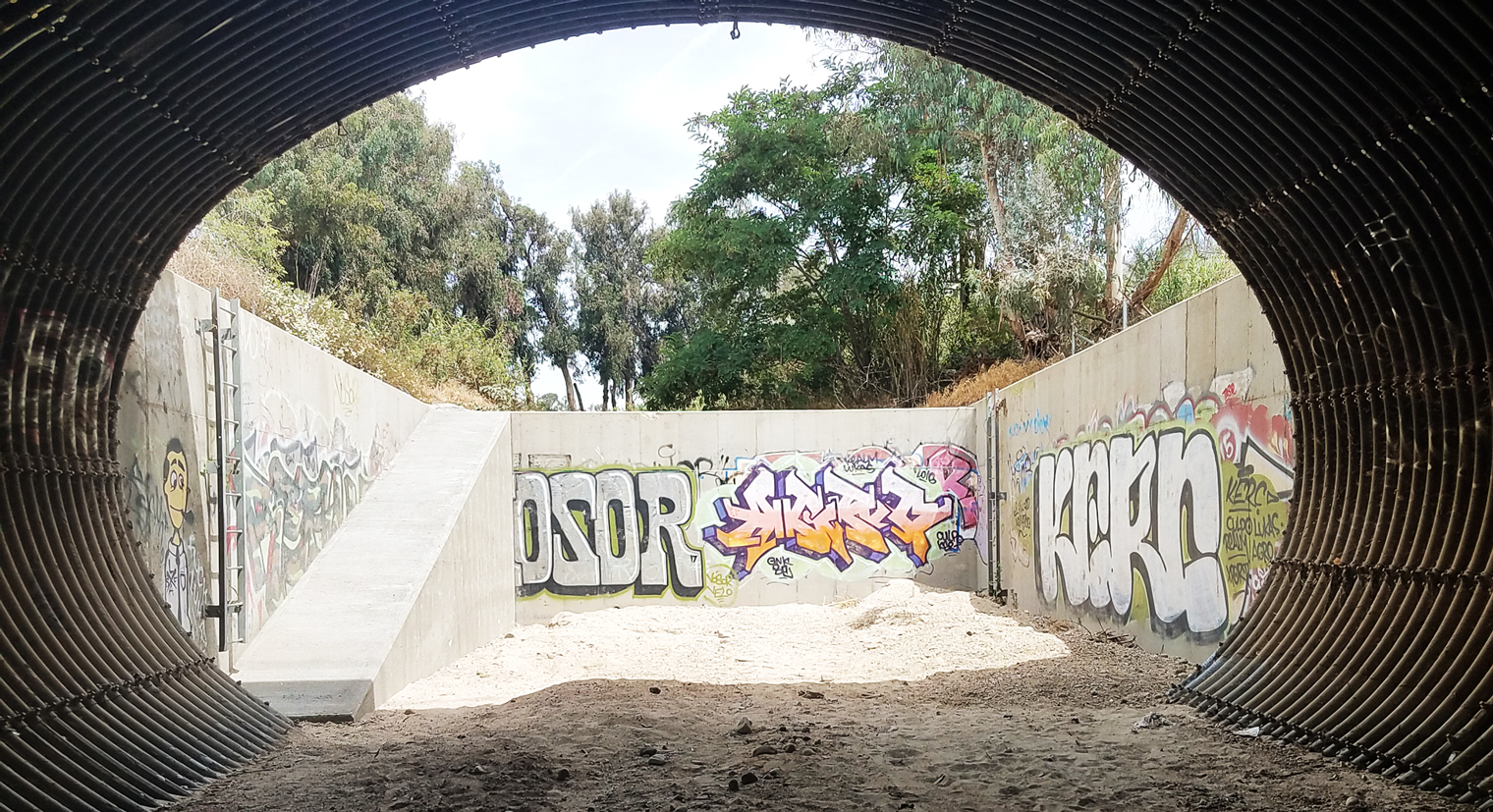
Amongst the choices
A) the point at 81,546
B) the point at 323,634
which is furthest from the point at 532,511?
the point at 81,546

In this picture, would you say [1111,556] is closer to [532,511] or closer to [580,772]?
[580,772]

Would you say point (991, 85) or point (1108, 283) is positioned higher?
point (991, 85)

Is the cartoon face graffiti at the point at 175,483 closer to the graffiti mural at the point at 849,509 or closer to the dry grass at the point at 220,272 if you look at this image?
the dry grass at the point at 220,272

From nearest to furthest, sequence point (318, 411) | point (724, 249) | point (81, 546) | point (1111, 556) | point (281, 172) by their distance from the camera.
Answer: point (81, 546)
point (318, 411)
point (1111, 556)
point (724, 249)
point (281, 172)

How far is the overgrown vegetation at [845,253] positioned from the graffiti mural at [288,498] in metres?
7.36

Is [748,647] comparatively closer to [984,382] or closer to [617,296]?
[984,382]

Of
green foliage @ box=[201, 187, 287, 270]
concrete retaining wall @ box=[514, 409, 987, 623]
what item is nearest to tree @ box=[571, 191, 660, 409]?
green foliage @ box=[201, 187, 287, 270]

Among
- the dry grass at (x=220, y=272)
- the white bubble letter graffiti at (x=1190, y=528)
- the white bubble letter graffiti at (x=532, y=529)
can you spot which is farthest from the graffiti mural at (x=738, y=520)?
the white bubble letter graffiti at (x=1190, y=528)

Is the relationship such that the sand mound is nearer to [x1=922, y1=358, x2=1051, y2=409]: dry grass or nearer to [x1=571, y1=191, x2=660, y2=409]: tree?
[x1=922, y1=358, x2=1051, y2=409]: dry grass

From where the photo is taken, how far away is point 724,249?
93.2ft

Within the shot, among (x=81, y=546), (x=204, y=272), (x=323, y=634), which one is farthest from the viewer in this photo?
(x=204, y=272)

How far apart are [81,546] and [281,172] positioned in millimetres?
30381

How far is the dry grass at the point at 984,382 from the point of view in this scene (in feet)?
77.3

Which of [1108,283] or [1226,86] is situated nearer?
[1226,86]
